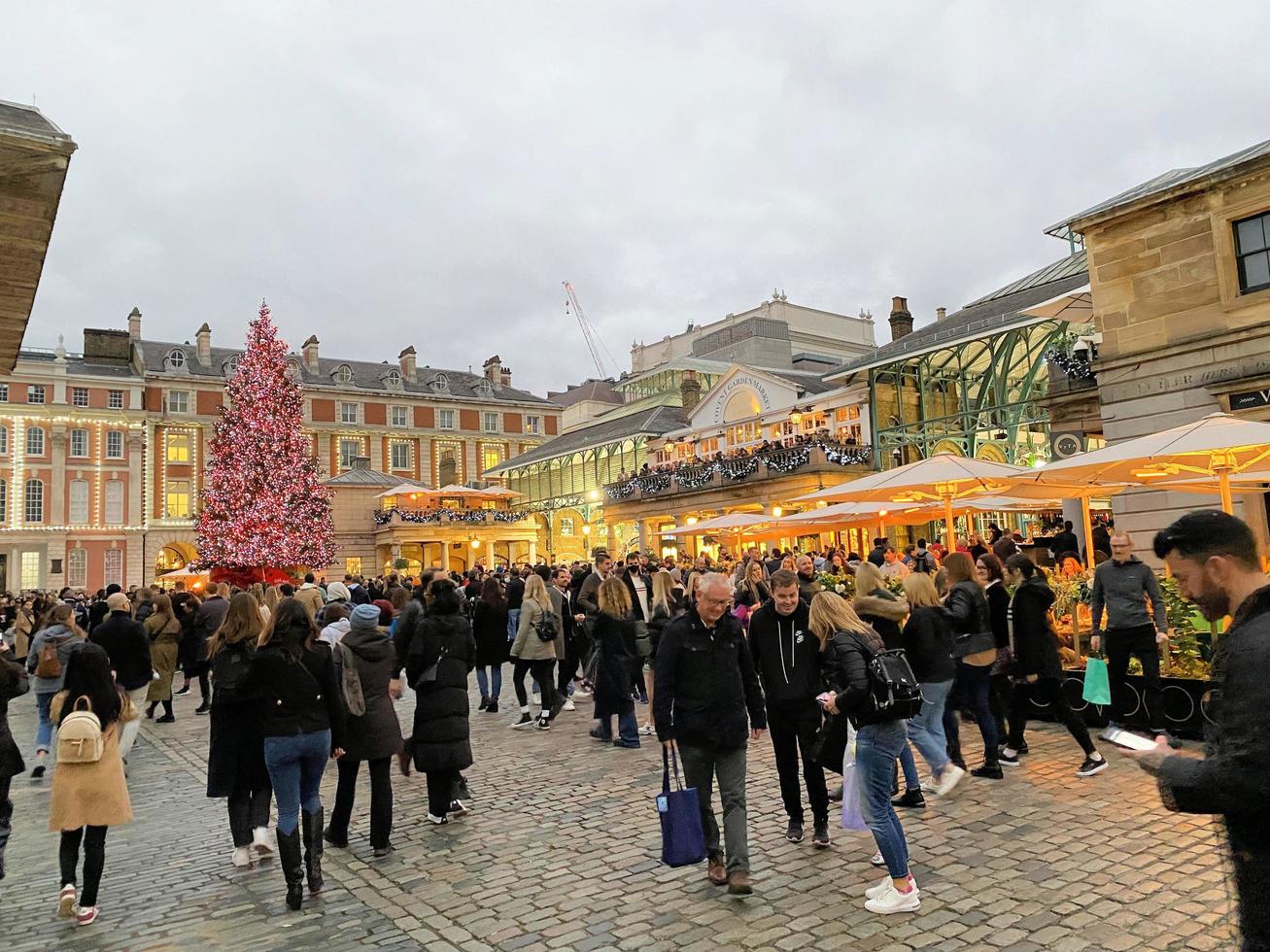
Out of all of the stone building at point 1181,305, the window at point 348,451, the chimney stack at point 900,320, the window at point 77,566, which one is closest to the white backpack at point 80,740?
the stone building at point 1181,305

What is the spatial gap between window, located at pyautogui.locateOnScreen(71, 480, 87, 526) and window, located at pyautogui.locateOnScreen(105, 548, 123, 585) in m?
2.45

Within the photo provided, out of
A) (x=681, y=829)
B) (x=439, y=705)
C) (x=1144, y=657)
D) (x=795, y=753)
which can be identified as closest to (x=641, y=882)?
(x=681, y=829)

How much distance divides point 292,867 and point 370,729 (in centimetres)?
121

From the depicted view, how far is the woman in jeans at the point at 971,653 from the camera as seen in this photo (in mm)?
7281

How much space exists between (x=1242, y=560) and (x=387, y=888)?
5.07 metres

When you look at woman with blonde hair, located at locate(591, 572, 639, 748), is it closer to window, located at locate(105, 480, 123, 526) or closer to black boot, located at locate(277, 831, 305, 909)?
black boot, located at locate(277, 831, 305, 909)

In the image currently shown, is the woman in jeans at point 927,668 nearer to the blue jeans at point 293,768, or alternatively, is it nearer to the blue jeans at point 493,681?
the blue jeans at point 293,768

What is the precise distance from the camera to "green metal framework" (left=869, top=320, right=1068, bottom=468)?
2470cm

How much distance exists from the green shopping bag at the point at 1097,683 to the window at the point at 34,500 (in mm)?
61403

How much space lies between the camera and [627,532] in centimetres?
4006

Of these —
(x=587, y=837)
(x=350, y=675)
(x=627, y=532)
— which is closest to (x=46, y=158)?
(x=350, y=675)

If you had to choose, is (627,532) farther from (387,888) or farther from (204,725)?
(387,888)

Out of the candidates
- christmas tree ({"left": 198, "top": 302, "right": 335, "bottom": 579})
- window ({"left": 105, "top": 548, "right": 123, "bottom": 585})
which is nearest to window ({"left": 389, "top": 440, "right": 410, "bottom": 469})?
window ({"left": 105, "top": 548, "right": 123, "bottom": 585})

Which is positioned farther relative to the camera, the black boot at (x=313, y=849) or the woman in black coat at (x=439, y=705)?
the woman in black coat at (x=439, y=705)
